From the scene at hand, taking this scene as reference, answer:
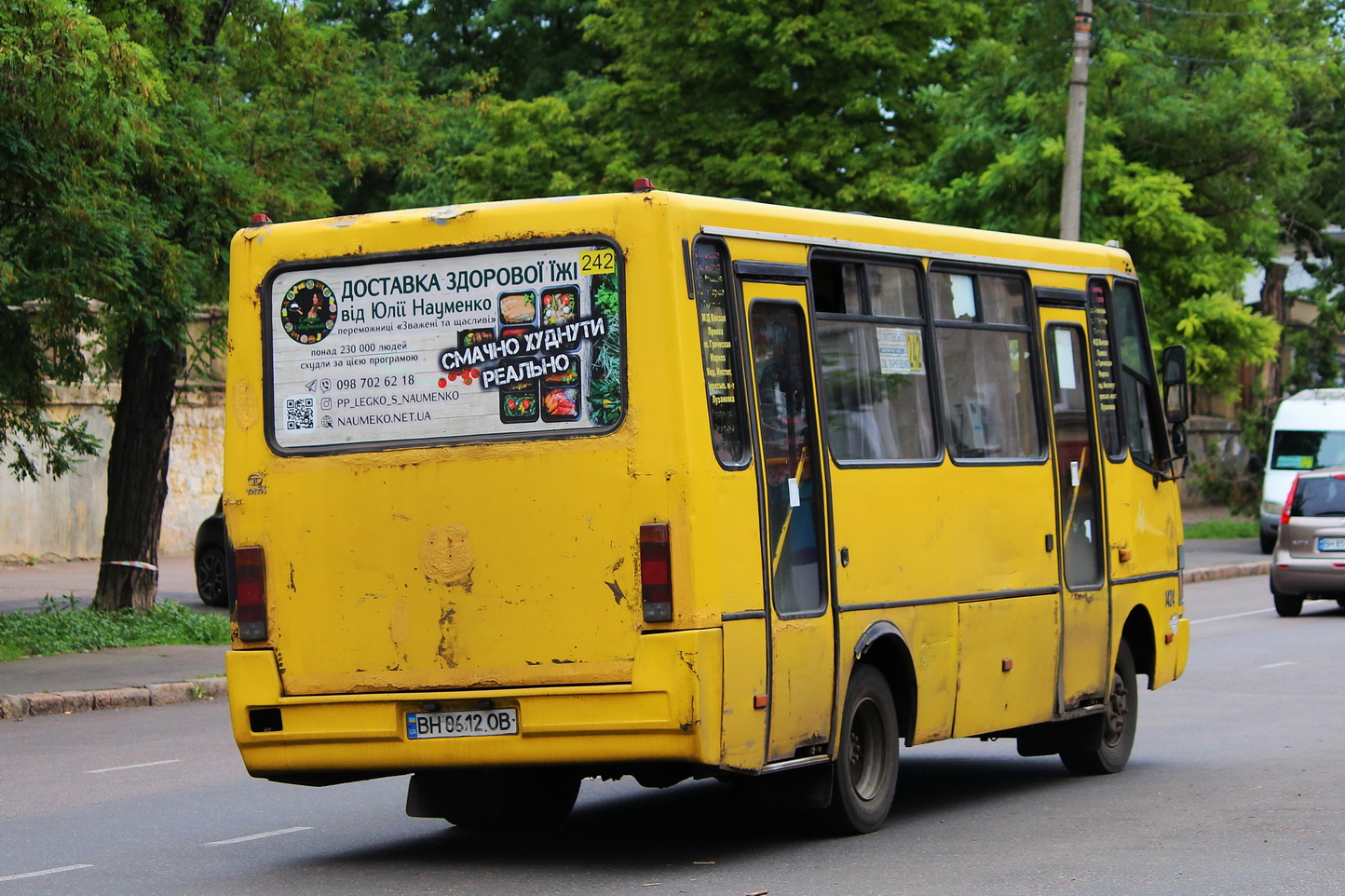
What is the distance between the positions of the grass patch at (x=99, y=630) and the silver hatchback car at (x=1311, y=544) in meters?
12.3

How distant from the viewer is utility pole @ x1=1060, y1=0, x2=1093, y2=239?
25017 mm

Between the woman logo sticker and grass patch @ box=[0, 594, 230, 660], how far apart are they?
10577 mm

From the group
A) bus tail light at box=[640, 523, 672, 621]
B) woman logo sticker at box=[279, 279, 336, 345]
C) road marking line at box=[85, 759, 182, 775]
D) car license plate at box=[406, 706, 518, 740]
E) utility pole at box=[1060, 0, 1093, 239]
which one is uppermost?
utility pole at box=[1060, 0, 1093, 239]

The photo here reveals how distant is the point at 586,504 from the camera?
7879mm

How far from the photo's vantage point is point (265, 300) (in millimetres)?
8539

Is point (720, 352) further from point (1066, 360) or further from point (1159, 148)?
point (1159, 148)

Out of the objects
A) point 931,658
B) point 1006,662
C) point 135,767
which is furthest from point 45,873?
point 1006,662

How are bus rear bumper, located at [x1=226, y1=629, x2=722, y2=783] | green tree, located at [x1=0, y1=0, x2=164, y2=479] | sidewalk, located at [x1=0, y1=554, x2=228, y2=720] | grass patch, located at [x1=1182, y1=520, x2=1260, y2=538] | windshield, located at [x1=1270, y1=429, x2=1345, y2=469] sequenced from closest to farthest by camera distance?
1. bus rear bumper, located at [x1=226, y1=629, x2=722, y2=783]
2. green tree, located at [x1=0, y1=0, x2=164, y2=479]
3. sidewalk, located at [x1=0, y1=554, x2=228, y2=720]
4. windshield, located at [x1=1270, y1=429, x2=1345, y2=469]
5. grass patch, located at [x1=1182, y1=520, x2=1260, y2=538]

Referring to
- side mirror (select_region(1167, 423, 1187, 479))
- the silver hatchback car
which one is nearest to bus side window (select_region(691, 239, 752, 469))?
side mirror (select_region(1167, 423, 1187, 479))

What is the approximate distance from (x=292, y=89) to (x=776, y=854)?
51.1 ft

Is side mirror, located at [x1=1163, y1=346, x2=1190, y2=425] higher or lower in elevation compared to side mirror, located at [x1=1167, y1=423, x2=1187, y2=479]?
higher

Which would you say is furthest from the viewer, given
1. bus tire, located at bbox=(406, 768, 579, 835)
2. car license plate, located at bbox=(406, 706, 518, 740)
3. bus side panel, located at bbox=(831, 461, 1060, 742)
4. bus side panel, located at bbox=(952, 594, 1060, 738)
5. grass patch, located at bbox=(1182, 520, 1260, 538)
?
grass patch, located at bbox=(1182, 520, 1260, 538)

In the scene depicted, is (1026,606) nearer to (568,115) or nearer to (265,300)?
(265,300)

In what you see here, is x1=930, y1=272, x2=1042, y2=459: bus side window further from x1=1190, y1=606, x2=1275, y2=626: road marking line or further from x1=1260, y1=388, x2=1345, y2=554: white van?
x1=1260, y1=388, x2=1345, y2=554: white van
